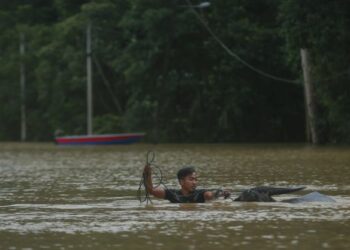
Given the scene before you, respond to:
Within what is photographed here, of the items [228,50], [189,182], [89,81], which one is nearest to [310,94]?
[228,50]

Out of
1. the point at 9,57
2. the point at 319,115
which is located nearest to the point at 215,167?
the point at 319,115

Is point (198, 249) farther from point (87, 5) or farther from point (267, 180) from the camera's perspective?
point (87, 5)

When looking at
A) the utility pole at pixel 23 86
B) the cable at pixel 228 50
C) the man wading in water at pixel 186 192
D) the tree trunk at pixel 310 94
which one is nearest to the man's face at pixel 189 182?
the man wading in water at pixel 186 192

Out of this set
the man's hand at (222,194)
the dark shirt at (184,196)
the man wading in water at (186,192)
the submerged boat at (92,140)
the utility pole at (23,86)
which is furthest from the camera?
the utility pole at (23,86)

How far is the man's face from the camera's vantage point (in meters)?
18.2

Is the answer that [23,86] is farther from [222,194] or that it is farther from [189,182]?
[222,194]

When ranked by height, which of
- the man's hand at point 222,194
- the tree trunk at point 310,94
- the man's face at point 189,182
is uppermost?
the tree trunk at point 310,94

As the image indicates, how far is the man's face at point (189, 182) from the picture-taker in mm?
18156

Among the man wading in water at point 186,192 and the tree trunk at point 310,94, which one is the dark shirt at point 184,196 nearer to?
the man wading in water at point 186,192

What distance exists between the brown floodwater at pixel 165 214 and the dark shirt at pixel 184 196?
0.54ft

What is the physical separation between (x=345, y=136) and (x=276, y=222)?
106 ft

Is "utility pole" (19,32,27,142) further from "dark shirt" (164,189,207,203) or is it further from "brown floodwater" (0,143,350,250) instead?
"dark shirt" (164,189,207,203)

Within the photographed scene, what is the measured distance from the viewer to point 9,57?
73250 mm

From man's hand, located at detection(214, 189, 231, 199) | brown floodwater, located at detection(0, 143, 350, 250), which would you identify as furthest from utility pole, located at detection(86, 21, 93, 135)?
man's hand, located at detection(214, 189, 231, 199)
